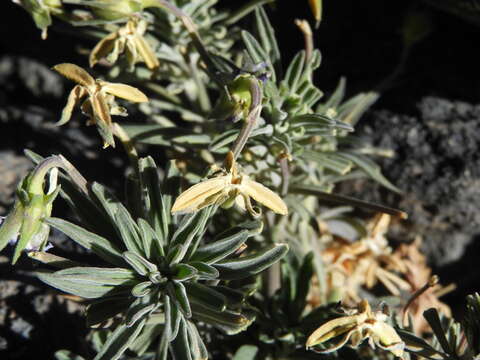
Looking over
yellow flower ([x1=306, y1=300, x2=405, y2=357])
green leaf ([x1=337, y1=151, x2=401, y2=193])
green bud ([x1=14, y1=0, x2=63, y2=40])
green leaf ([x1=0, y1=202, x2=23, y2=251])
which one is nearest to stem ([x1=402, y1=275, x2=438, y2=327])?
yellow flower ([x1=306, y1=300, x2=405, y2=357])

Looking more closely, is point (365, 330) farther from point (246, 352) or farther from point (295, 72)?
point (295, 72)

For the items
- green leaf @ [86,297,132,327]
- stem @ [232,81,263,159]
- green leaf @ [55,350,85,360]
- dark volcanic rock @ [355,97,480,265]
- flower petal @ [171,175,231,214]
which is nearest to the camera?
flower petal @ [171,175,231,214]

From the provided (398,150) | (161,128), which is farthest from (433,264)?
(161,128)

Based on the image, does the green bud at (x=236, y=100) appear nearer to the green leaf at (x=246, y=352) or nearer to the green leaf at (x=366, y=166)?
the green leaf at (x=366, y=166)

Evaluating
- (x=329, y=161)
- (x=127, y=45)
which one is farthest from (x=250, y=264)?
(x=127, y=45)

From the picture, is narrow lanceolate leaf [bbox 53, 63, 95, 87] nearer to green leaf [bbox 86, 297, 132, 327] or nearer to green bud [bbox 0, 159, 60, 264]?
green bud [bbox 0, 159, 60, 264]

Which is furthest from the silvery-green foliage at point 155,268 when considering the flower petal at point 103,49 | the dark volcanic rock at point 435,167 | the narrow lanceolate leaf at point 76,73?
the dark volcanic rock at point 435,167

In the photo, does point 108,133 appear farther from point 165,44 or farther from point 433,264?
point 433,264
